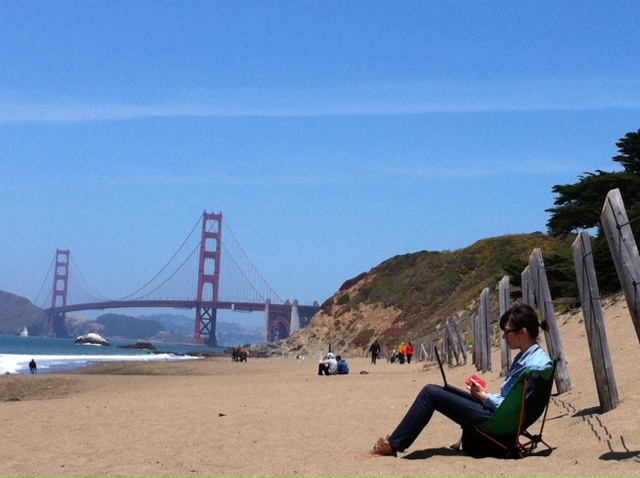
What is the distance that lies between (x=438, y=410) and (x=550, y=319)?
99.7 inches

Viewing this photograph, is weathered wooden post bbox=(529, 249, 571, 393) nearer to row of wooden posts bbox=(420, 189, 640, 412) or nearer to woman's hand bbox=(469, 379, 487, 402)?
row of wooden posts bbox=(420, 189, 640, 412)

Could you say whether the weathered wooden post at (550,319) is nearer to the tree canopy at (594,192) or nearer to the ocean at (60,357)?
the tree canopy at (594,192)

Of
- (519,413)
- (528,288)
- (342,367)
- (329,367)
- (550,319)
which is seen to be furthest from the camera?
(342,367)

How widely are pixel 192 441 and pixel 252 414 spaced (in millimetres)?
1903

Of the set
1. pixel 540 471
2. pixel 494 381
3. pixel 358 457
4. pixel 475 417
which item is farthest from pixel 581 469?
pixel 494 381

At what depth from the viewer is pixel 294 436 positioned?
23.9 ft

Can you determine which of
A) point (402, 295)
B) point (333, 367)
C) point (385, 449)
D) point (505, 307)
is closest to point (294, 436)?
point (385, 449)

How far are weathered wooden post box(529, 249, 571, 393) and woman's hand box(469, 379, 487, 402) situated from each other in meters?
2.25

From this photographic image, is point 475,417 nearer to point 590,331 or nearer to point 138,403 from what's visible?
point 590,331

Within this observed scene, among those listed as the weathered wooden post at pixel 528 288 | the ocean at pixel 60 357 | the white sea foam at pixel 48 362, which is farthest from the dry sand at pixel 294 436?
the white sea foam at pixel 48 362

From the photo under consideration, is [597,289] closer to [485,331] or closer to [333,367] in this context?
[485,331]

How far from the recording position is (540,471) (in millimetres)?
4699

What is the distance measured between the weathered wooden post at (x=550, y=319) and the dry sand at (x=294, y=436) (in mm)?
171

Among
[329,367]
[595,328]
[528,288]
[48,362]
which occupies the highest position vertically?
[528,288]
